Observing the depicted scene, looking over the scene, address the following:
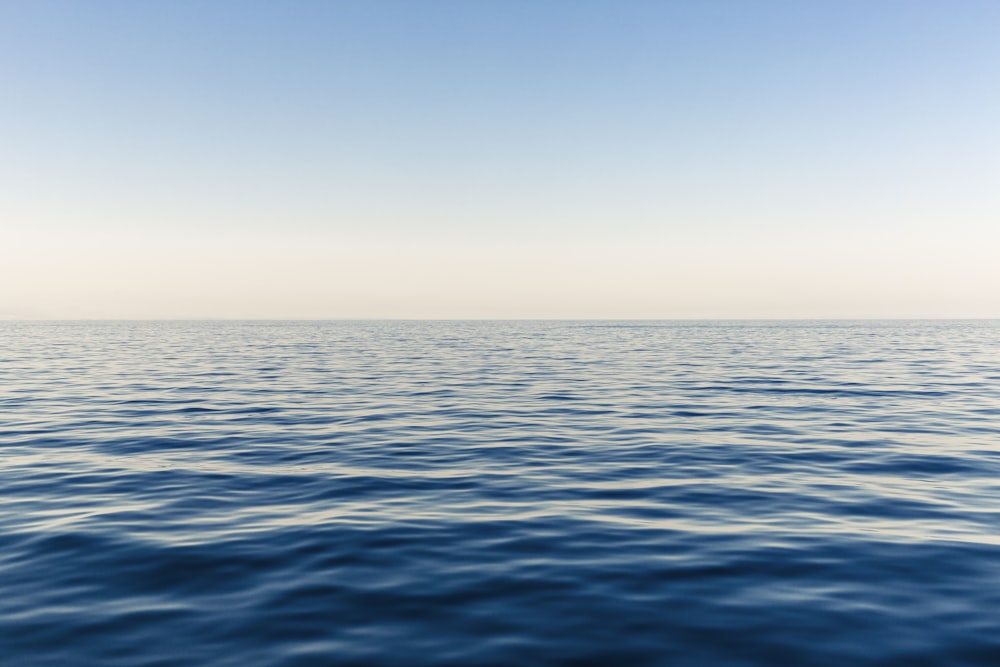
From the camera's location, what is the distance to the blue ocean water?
6.18 meters

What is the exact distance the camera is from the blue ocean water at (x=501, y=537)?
20.3ft

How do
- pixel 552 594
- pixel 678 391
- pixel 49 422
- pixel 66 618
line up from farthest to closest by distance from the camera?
1. pixel 678 391
2. pixel 49 422
3. pixel 552 594
4. pixel 66 618

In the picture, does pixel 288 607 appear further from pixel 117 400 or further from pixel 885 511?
pixel 117 400

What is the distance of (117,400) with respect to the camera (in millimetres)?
24375

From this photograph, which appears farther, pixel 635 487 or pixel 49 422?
pixel 49 422

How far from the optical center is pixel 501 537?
9172mm

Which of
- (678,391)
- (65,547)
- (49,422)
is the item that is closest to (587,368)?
(678,391)

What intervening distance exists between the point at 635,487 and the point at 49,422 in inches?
659

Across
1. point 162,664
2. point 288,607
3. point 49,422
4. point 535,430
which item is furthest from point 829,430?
point 49,422

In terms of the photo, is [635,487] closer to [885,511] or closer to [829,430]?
[885,511]

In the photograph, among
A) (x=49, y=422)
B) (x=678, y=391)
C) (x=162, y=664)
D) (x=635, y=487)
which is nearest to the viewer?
(x=162, y=664)

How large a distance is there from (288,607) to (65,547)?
3.85 m

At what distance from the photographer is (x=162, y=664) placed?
5703mm

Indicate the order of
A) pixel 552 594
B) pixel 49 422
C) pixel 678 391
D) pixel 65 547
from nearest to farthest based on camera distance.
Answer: pixel 552 594 → pixel 65 547 → pixel 49 422 → pixel 678 391
